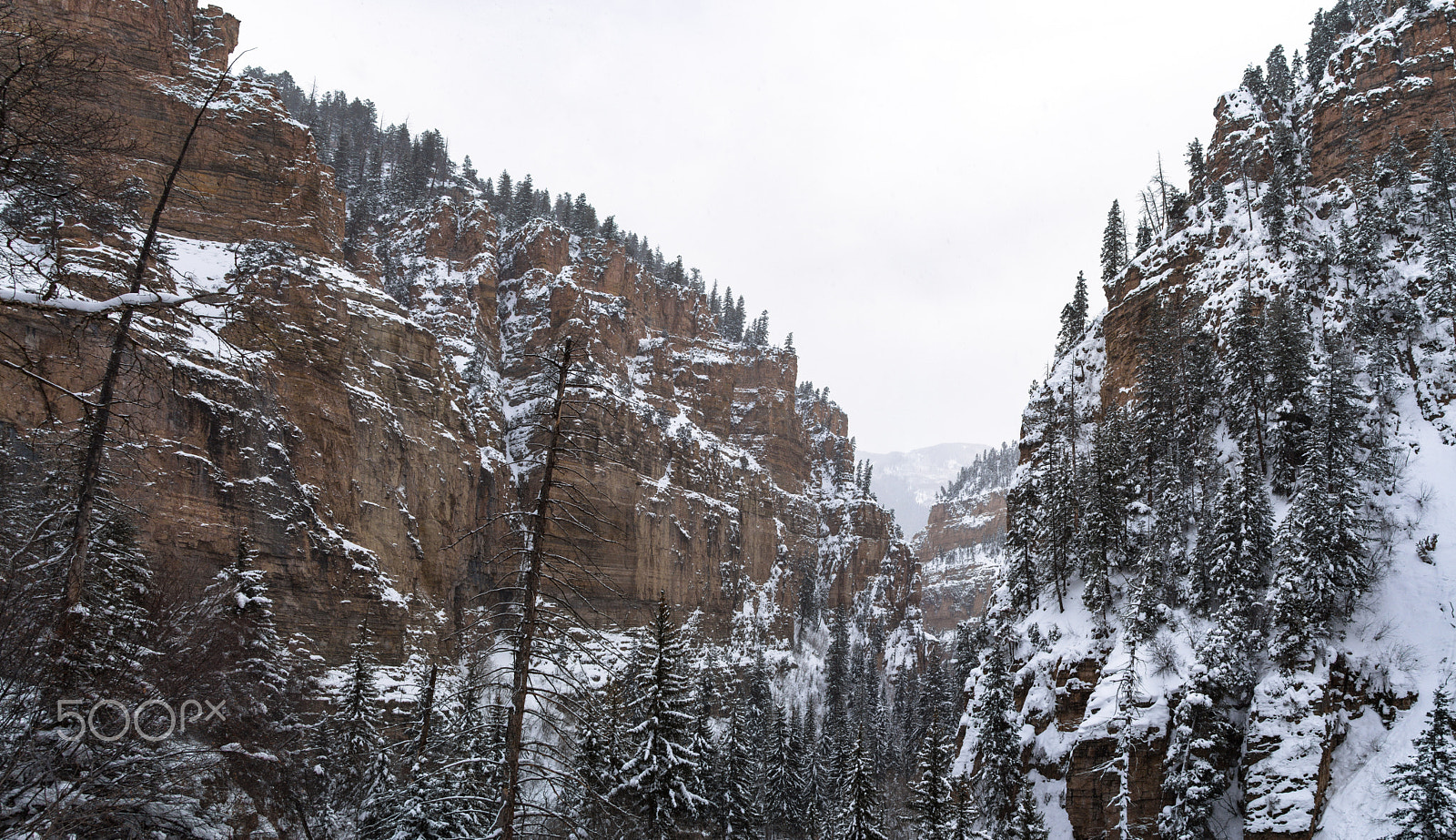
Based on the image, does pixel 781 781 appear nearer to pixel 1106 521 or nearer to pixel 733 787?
pixel 733 787

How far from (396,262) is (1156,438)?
87455 millimetres

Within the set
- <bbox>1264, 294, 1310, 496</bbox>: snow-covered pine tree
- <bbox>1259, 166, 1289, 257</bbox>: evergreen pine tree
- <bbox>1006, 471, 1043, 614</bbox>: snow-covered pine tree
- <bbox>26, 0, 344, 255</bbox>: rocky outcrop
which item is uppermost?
<bbox>26, 0, 344, 255</bbox>: rocky outcrop

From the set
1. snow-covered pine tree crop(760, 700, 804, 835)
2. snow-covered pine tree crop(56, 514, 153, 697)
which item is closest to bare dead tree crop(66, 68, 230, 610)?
snow-covered pine tree crop(56, 514, 153, 697)

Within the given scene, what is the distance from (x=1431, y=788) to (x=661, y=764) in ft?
84.6

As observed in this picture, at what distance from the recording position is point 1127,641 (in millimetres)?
41000

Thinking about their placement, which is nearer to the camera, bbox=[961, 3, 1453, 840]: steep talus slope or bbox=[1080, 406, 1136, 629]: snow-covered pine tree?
bbox=[961, 3, 1453, 840]: steep talus slope

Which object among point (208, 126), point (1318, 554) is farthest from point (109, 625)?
point (208, 126)

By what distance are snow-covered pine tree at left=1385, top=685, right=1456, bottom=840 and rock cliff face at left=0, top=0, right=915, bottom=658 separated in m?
31.4

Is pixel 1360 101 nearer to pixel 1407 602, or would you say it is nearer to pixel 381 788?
pixel 1407 602

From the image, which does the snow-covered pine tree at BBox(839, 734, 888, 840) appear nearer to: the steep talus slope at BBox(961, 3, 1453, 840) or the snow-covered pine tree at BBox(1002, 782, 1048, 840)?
the snow-covered pine tree at BBox(1002, 782, 1048, 840)

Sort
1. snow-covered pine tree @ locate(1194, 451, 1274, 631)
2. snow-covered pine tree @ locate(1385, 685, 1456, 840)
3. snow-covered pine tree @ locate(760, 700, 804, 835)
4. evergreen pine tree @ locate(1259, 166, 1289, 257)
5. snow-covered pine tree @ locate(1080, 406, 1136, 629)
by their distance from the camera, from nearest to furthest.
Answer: snow-covered pine tree @ locate(1385, 685, 1456, 840)
snow-covered pine tree @ locate(1194, 451, 1274, 631)
snow-covered pine tree @ locate(1080, 406, 1136, 629)
snow-covered pine tree @ locate(760, 700, 804, 835)
evergreen pine tree @ locate(1259, 166, 1289, 257)

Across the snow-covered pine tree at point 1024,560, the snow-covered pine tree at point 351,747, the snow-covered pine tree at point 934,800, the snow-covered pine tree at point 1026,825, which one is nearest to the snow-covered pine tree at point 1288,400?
the snow-covered pine tree at point 1024,560

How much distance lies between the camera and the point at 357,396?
61.4 metres

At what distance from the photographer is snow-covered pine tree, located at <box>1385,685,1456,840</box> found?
951 inches
